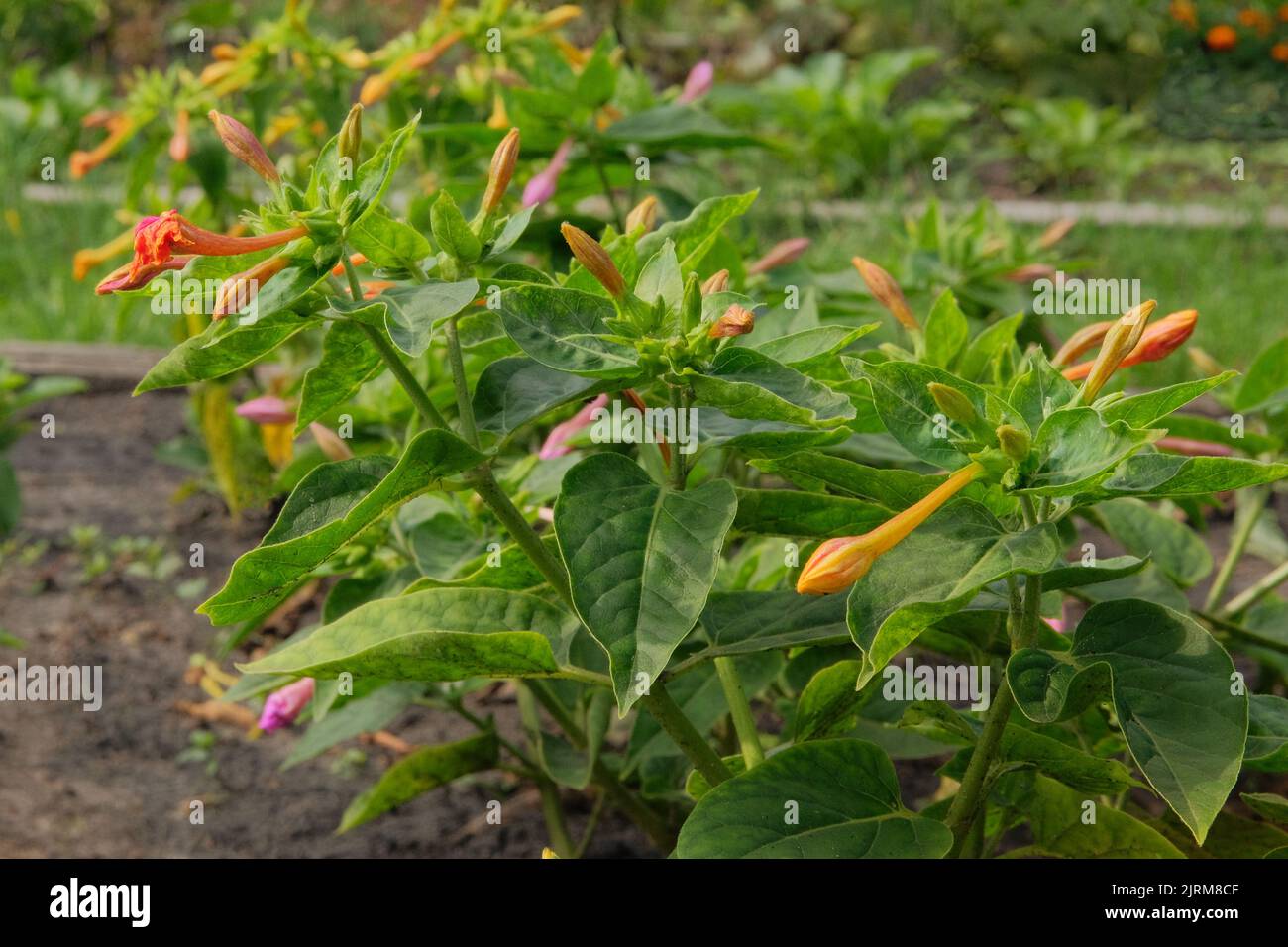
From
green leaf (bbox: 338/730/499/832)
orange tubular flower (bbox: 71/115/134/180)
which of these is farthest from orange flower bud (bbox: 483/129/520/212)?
orange tubular flower (bbox: 71/115/134/180)

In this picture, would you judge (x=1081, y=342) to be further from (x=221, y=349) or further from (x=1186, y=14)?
(x=1186, y=14)

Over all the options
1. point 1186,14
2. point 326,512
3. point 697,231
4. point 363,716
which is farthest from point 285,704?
point 1186,14

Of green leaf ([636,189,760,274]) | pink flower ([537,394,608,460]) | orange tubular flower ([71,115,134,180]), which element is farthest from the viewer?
orange tubular flower ([71,115,134,180])

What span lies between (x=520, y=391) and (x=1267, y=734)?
772 mm

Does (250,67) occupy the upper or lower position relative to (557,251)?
upper

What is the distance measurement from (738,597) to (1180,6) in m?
6.32

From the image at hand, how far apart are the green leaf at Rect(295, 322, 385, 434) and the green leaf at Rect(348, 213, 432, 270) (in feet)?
0.23

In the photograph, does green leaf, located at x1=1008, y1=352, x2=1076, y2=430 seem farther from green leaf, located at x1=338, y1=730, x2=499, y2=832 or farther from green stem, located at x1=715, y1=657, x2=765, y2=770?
green leaf, located at x1=338, y1=730, x2=499, y2=832

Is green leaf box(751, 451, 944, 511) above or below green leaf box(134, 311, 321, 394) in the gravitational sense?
below

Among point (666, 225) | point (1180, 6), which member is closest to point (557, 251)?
point (666, 225)

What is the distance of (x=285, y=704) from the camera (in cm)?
177

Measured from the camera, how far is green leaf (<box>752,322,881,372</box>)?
50.9 inches
